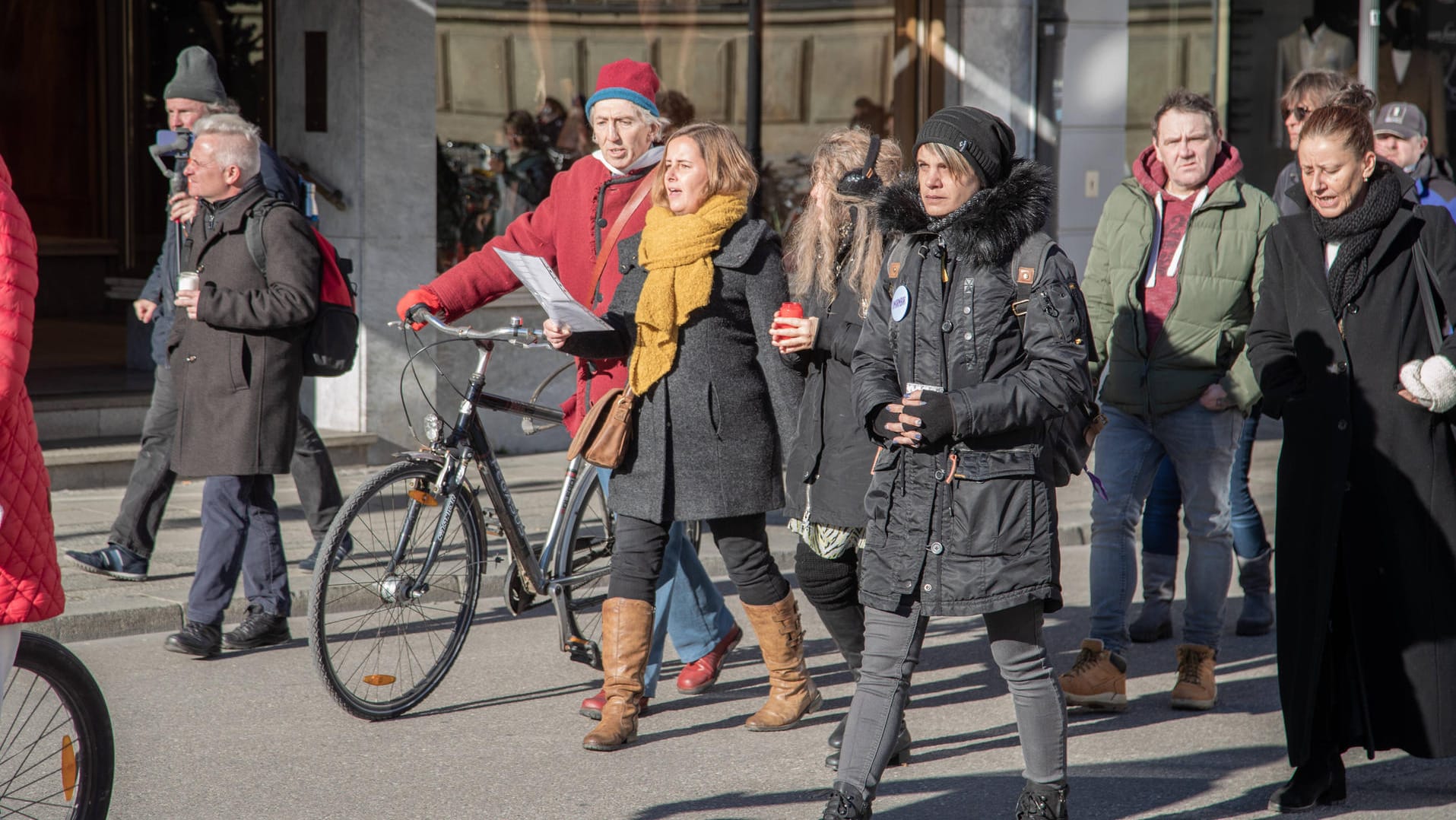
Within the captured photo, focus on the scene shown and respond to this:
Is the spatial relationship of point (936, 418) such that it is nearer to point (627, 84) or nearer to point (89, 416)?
point (627, 84)

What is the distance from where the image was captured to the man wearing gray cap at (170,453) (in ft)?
22.5

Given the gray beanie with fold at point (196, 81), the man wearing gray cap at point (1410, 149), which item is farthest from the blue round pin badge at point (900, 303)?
the gray beanie with fold at point (196, 81)

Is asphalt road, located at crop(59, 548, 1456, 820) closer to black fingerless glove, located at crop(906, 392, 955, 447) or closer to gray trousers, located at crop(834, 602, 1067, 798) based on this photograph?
gray trousers, located at crop(834, 602, 1067, 798)

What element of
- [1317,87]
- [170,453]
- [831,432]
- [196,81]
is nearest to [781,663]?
[831,432]

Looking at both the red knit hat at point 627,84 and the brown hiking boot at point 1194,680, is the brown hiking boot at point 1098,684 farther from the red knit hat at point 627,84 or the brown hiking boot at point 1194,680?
the red knit hat at point 627,84

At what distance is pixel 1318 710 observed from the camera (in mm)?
4477

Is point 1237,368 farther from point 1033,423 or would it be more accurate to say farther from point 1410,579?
point 1033,423

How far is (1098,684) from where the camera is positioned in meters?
5.50

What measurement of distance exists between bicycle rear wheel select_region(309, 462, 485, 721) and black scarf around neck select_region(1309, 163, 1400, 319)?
2724mm

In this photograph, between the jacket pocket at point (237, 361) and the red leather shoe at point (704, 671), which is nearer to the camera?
the red leather shoe at point (704, 671)

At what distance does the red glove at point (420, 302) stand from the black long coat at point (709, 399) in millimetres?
547

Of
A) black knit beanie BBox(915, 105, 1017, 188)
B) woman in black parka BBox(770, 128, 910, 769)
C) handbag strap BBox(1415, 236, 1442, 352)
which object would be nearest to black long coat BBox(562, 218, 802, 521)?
woman in black parka BBox(770, 128, 910, 769)

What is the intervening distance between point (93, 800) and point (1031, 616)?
2.19 m

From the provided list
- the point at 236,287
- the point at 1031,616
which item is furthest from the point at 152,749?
the point at 1031,616
